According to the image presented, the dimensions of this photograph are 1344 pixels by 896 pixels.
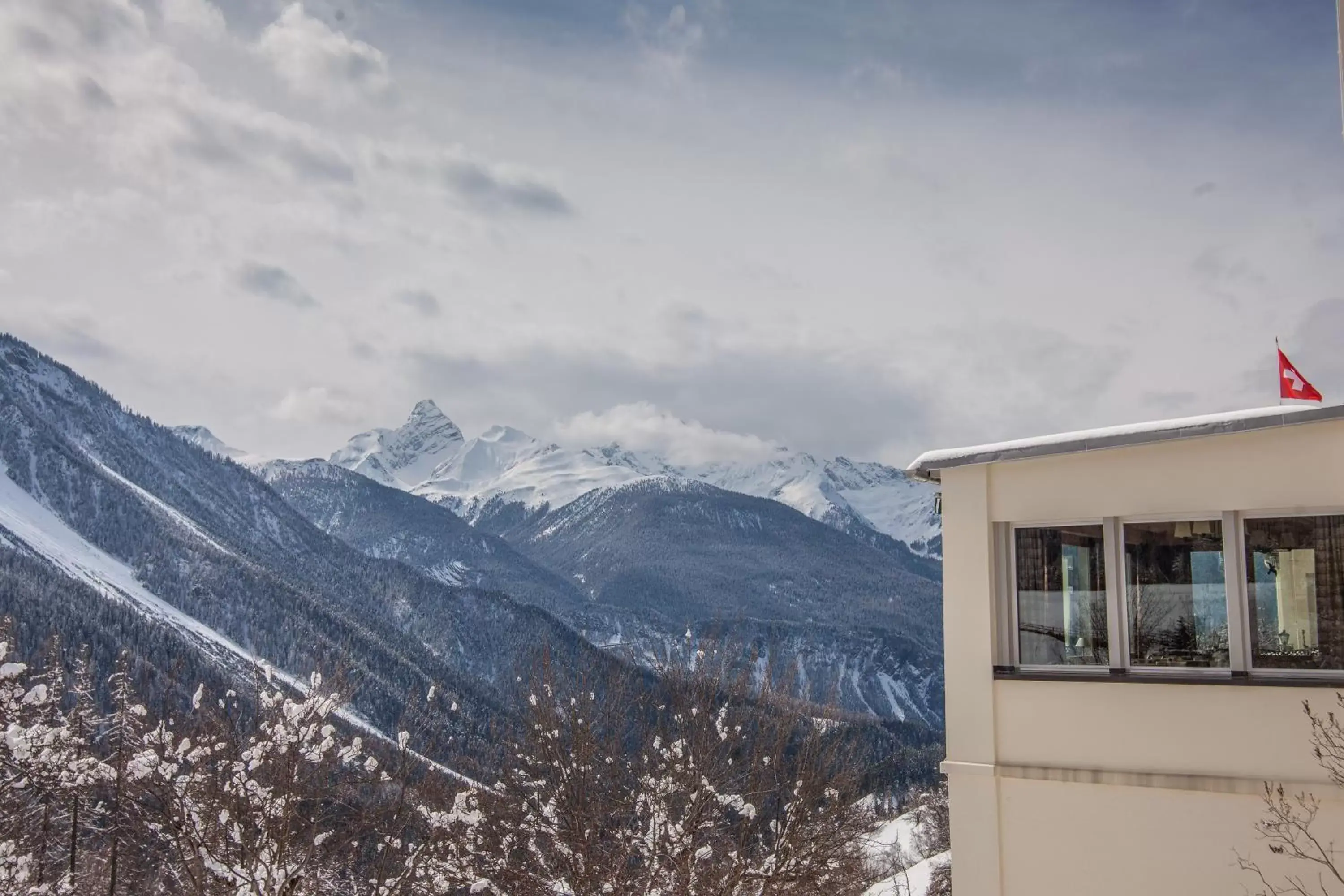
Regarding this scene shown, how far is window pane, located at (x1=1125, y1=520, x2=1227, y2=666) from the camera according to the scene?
42.7 ft

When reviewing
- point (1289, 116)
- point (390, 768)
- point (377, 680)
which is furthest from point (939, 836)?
point (377, 680)

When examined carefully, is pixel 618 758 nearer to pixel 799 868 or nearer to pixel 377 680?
pixel 799 868

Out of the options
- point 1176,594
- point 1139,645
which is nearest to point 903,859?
point 1139,645

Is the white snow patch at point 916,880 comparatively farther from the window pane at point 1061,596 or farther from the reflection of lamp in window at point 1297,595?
the reflection of lamp in window at point 1297,595

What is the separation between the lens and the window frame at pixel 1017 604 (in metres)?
13.7

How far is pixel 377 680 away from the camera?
188 metres

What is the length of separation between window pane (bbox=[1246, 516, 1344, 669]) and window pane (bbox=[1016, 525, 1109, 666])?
1648 millimetres

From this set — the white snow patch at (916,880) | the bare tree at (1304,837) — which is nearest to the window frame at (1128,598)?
the bare tree at (1304,837)

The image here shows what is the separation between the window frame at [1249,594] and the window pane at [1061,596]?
1497 millimetres

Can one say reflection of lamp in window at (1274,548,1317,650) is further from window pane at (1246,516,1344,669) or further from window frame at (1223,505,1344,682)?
window frame at (1223,505,1344,682)

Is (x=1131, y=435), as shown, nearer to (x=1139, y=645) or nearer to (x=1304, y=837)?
(x=1139, y=645)

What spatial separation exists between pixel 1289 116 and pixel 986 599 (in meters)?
9.17

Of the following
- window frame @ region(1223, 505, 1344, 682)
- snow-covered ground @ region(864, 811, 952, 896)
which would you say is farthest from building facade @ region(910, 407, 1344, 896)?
snow-covered ground @ region(864, 811, 952, 896)

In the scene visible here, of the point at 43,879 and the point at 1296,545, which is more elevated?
the point at 1296,545
